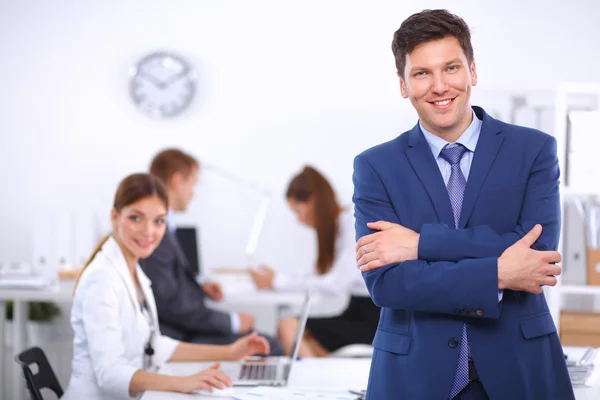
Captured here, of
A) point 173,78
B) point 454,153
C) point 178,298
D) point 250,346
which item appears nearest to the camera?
point 454,153

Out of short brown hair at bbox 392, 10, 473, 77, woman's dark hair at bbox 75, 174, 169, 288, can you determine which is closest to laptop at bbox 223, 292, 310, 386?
woman's dark hair at bbox 75, 174, 169, 288

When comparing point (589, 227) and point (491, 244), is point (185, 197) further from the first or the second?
point (491, 244)

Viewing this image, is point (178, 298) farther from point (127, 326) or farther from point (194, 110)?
point (194, 110)

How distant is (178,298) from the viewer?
3752mm

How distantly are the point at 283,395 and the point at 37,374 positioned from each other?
82 centimetres

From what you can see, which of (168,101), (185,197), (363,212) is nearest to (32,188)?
(168,101)

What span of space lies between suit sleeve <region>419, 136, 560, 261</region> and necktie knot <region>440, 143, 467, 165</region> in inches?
5.6

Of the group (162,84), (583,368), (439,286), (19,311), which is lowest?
(19,311)

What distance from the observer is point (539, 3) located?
5277 millimetres

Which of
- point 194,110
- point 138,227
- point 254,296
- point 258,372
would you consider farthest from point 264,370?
point 194,110

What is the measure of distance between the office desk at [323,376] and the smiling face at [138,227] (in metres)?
0.38

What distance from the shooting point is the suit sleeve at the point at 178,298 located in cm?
365

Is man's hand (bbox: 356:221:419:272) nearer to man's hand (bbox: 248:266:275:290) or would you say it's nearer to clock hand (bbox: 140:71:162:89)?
man's hand (bbox: 248:266:275:290)

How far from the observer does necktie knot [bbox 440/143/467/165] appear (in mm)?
1710
